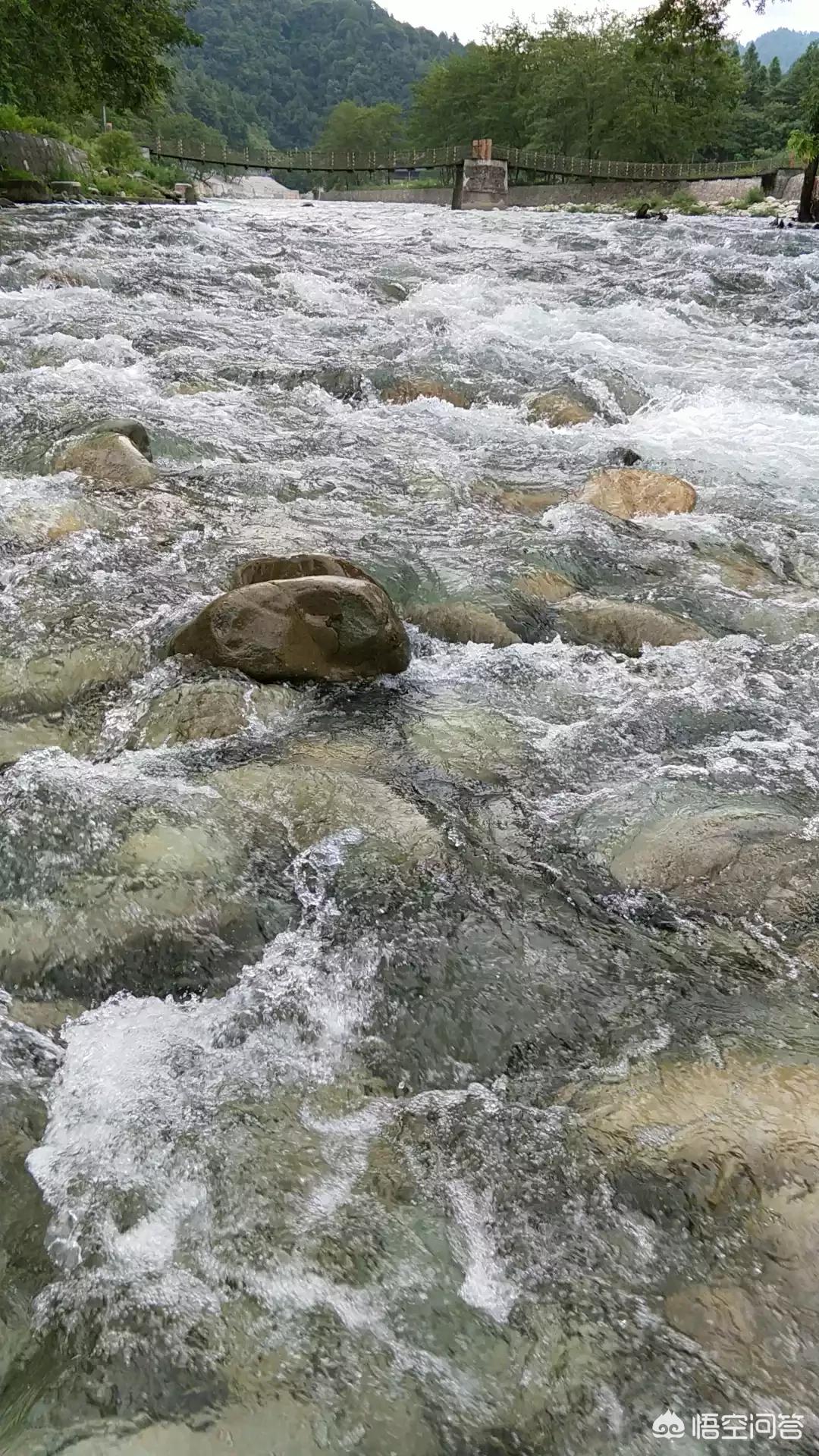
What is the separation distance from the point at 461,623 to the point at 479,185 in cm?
3757

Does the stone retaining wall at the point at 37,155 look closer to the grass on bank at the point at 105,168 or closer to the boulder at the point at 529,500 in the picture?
the grass on bank at the point at 105,168

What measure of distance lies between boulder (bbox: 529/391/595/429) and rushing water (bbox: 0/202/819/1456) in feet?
6.95

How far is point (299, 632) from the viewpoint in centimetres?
358

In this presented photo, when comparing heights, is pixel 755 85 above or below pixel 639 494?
above

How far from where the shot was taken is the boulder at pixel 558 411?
7145 mm

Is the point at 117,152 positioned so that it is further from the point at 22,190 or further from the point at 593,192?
the point at 593,192

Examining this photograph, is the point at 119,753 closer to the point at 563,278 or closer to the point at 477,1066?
the point at 477,1066

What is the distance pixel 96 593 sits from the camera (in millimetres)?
4156

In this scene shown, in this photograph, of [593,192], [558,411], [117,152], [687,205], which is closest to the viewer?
[558,411]

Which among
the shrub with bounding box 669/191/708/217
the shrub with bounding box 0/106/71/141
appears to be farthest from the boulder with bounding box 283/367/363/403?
the shrub with bounding box 669/191/708/217

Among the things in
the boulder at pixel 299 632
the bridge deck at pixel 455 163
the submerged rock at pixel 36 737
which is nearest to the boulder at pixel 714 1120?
the boulder at pixel 299 632

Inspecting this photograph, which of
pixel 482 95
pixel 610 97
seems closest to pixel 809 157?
pixel 610 97

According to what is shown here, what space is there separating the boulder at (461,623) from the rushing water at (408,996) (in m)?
0.07

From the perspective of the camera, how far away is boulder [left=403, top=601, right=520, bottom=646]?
411cm
